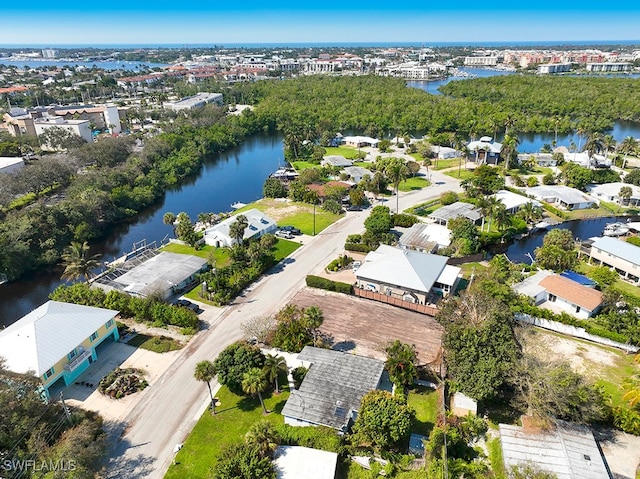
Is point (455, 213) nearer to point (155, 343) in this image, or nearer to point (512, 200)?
point (512, 200)

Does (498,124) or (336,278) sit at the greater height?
(498,124)

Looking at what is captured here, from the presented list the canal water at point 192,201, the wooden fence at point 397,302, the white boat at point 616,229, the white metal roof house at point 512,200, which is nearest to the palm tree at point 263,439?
the wooden fence at point 397,302

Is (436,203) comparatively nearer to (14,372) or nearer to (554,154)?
(554,154)

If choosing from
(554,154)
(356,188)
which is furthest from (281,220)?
(554,154)

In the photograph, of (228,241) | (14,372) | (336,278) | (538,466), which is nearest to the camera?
(538,466)

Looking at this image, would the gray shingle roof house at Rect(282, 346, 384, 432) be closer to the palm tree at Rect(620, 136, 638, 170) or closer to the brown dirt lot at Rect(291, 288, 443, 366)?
the brown dirt lot at Rect(291, 288, 443, 366)

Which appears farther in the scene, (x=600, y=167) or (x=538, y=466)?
(x=600, y=167)

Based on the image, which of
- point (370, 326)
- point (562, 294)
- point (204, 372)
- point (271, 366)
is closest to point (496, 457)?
point (370, 326)
